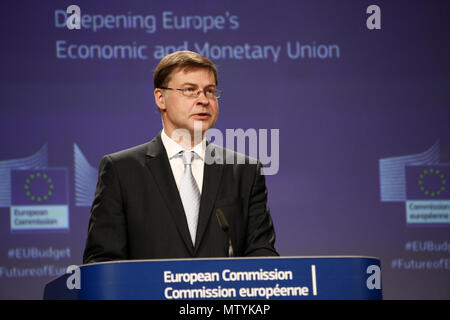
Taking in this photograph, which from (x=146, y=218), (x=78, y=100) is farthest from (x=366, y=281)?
(x=78, y=100)

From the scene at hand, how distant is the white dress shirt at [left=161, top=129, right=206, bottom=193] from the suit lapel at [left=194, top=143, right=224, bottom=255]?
32 millimetres

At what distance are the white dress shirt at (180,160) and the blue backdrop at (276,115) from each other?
1.83 meters

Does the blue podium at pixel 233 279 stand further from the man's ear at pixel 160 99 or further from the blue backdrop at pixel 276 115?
the blue backdrop at pixel 276 115

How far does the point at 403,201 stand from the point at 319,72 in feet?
4.16

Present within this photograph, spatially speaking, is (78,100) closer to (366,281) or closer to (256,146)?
(256,146)

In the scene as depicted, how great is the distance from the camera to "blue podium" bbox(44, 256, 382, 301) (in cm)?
228

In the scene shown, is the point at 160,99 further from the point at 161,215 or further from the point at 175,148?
the point at 161,215

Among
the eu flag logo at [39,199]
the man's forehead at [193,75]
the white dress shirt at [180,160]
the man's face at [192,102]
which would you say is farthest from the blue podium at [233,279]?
the eu flag logo at [39,199]

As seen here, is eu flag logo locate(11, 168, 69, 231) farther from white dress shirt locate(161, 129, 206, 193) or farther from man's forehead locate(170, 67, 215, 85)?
man's forehead locate(170, 67, 215, 85)

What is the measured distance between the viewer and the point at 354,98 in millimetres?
5449

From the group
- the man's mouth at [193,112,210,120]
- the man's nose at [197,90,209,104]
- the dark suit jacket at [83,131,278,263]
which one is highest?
the man's nose at [197,90,209,104]

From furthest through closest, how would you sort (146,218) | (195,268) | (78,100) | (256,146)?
(78,100) < (256,146) < (146,218) < (195,268)

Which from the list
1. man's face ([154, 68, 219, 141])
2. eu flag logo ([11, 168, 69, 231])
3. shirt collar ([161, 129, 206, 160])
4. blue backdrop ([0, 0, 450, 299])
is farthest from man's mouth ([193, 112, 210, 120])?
eu flag logo ([11, 168, 69, 231])

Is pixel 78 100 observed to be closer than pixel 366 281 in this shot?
No
